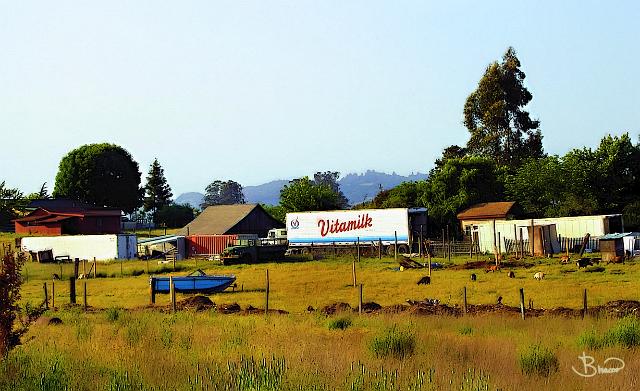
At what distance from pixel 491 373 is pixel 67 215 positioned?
270 ft

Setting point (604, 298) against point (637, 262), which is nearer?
point (604, 298)

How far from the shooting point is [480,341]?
1858cm

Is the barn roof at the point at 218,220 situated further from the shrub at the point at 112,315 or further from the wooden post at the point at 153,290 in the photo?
the shrub at the point at 112,315

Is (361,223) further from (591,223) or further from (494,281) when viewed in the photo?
(494,281)

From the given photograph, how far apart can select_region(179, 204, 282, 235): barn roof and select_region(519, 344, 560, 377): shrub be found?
65.7 m

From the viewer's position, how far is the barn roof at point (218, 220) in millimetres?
80562

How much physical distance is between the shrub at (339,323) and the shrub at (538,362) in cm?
818

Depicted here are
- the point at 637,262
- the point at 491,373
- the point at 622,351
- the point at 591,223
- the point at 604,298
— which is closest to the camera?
the point at 491,373

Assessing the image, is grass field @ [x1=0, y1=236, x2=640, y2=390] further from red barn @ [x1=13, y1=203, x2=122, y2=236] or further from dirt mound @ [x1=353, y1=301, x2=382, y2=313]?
red barn @ [x1=13, y1=203, x2=122, y2=236]

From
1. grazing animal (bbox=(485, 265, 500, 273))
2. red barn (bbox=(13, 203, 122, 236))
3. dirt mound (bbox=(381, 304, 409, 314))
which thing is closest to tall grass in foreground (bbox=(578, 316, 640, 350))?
dirt mound (bbox=(381, 304, 409, 314))

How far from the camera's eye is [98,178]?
12675 centimetres

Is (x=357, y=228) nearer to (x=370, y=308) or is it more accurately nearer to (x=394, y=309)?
(x=370, y=308)

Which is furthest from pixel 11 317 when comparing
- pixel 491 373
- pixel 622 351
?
pixel 622 351
